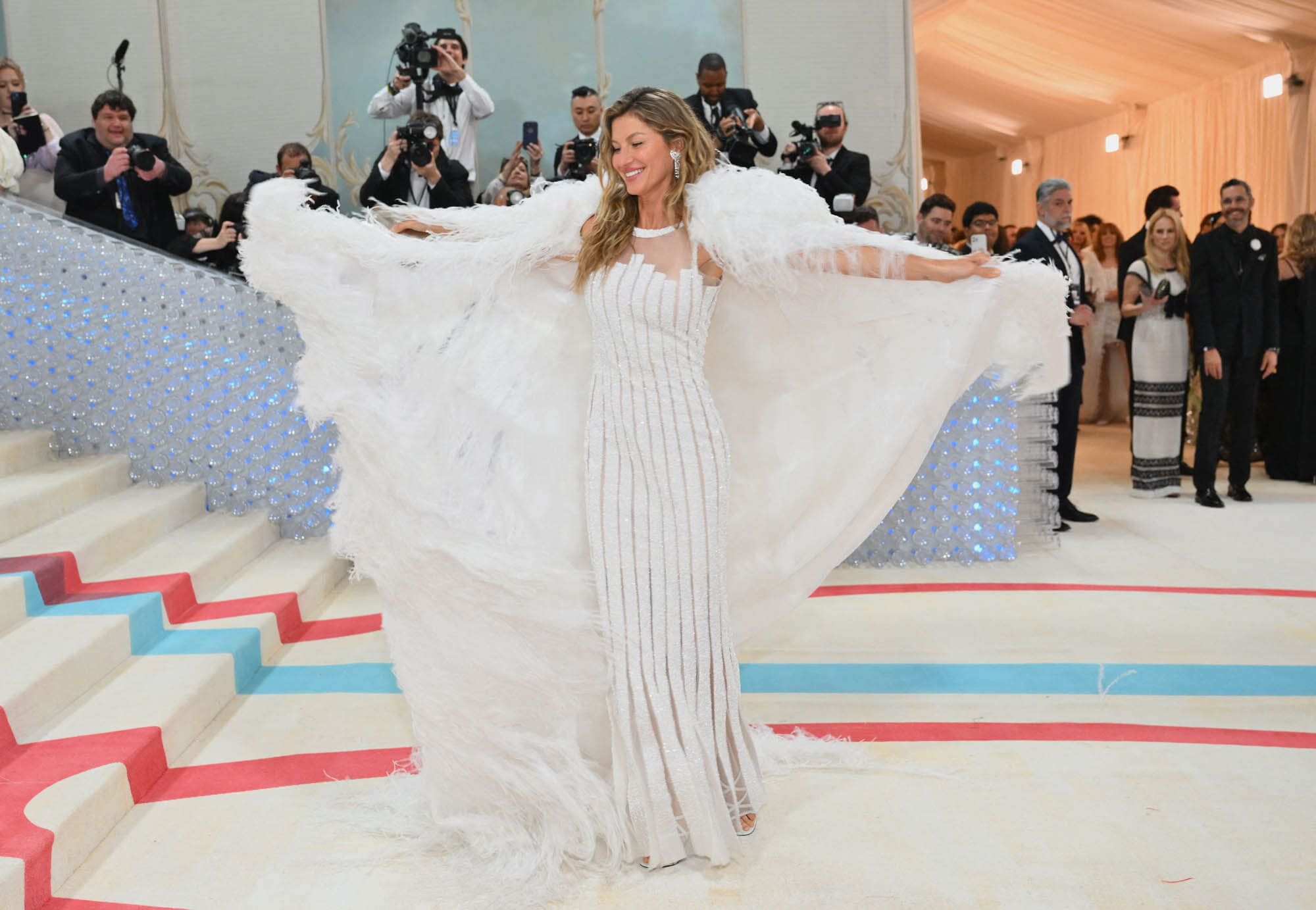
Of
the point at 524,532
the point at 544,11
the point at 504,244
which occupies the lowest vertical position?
the point at 524,532

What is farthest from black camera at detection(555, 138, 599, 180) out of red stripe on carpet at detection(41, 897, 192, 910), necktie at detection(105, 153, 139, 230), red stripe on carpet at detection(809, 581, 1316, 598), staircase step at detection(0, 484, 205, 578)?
red stripe on carpet at detection(41, 897, 192, 910)

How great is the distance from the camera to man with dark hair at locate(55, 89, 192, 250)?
5.57 m

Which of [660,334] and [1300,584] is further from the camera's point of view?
[1300,584]

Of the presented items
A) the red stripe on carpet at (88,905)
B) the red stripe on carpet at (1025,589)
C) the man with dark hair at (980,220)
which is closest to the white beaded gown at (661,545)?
the red stripe on carpet at (88,905)

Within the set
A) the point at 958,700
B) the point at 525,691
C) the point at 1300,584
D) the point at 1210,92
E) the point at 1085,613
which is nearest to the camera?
the point at 525,691

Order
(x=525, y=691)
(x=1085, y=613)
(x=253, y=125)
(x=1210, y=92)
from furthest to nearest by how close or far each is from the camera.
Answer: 1. (x=1210, y=92)
2. (x=253, y=125)
3. (x=1085, y=613)
4. (x=525, y=691)

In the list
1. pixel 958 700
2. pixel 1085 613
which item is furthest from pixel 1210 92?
pixel 958 700

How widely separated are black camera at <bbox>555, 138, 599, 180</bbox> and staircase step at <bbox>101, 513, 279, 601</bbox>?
89.9 inches

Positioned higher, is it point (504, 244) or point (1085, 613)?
point (504, 244)

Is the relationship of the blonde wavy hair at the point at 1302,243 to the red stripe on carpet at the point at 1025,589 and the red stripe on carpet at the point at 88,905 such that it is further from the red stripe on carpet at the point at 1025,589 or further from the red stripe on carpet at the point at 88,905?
the red stripe on carpet at the point at 88,905

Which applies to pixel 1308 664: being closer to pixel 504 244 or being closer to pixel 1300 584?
pixel 1300 584

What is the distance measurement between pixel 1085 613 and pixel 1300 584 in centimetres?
104

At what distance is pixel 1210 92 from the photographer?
1059 centimetres

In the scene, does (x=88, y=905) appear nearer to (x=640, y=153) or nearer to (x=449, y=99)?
(x=640, y=153)
